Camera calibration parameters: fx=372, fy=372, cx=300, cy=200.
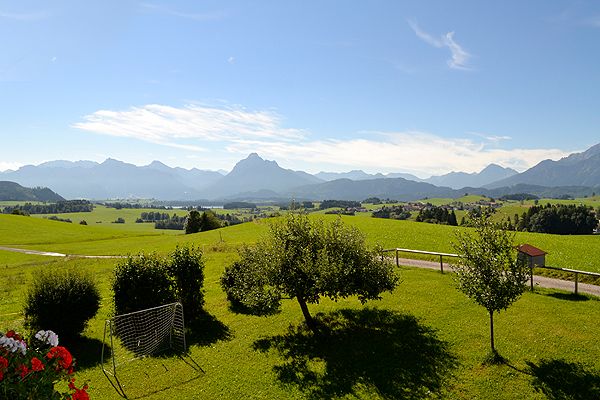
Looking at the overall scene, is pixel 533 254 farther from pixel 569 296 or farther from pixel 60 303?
pixel 60 303

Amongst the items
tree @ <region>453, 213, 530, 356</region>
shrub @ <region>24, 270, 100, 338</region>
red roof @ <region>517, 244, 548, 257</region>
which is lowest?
shrub @ <region>24, 270, 100, 338</region>

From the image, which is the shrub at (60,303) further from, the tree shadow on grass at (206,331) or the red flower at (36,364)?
the red flower at (36,364)

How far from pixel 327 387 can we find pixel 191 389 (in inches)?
249

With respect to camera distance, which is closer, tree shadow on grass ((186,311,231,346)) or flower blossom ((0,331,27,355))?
flower blossom ((0,331,27,355))

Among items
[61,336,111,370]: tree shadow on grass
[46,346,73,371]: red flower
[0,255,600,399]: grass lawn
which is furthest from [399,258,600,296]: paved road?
[61,336,111,370]: tree shadow on grass

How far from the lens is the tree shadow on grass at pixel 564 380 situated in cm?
1570

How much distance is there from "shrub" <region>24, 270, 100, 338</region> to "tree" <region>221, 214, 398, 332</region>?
9.82 m

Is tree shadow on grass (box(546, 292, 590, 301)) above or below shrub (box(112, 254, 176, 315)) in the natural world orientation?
below

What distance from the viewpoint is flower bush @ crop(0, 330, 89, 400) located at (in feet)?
23.8

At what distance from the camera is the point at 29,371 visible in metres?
7.84

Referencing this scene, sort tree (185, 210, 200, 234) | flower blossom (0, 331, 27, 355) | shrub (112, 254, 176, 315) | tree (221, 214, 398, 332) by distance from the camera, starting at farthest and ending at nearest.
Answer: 1. tree (185, 210, 200, 234)
2. shrub (112, 254, 176, 315)
3. tree (221, 214, 398, 332)
4. flower blossom (0, 331, 27, 355)

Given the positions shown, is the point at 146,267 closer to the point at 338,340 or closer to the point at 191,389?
the point at 191,389

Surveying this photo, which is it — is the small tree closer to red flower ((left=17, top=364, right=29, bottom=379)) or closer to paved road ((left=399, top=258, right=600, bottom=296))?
paved road ((left=399, top=258, right=600, bottom=296))

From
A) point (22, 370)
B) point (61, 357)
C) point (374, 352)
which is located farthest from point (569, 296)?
point (22, 370)
